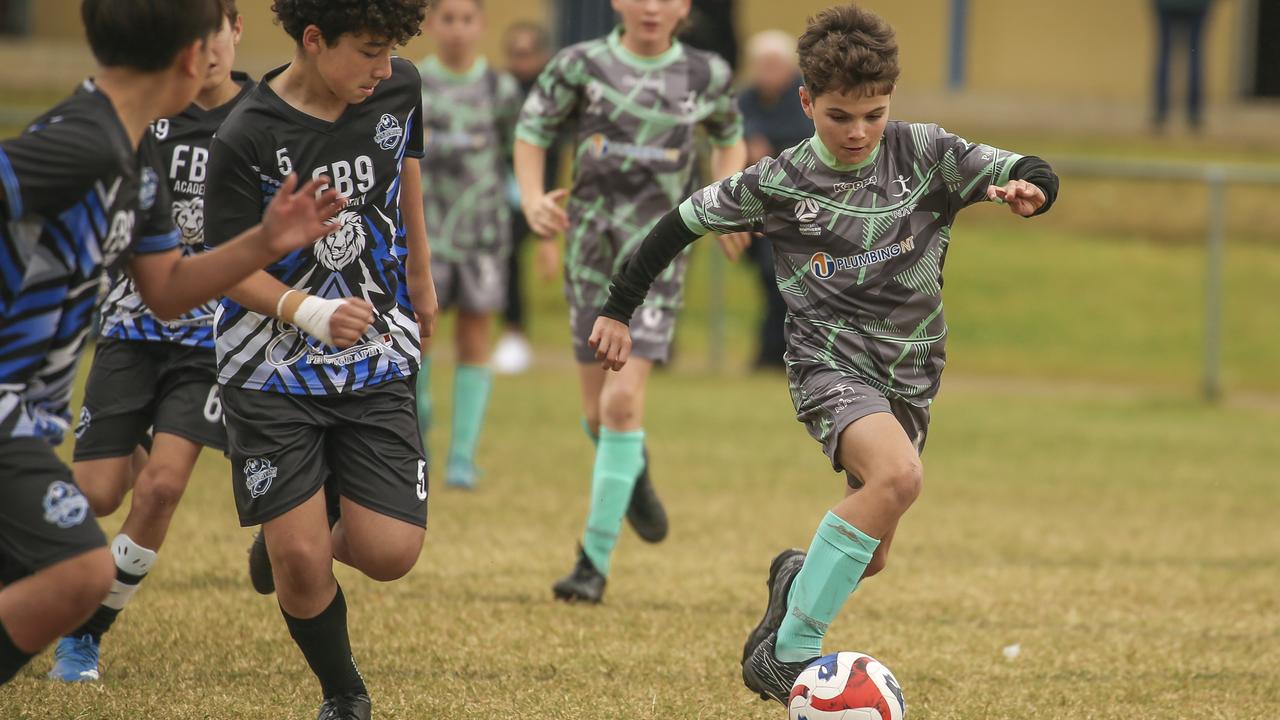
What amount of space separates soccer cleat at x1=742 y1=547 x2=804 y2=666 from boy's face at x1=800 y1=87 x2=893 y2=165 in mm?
1108

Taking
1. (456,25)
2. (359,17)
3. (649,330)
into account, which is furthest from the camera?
(456,25)

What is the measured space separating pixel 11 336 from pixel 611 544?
2807 mm

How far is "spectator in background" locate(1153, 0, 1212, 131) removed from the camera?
19672 mm

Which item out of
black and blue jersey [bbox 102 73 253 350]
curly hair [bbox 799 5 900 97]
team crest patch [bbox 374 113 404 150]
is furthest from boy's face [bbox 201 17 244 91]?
curly hair [bbox 799 5 900 97]

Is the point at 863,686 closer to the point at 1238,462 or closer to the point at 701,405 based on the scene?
the point at 1238,462

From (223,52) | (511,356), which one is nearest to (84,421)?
(223,52)

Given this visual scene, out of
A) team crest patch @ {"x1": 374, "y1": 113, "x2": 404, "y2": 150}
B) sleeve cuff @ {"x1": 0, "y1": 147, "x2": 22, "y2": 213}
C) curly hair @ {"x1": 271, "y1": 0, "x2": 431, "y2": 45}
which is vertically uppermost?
curly hair @ {"x1": 271, "y1": 0, "x2": 431, "y2": 45}

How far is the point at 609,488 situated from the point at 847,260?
1.81 metres

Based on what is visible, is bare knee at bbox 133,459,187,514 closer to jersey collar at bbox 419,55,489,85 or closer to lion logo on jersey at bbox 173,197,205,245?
lion logo on jersey at bbox 173,197,205,245

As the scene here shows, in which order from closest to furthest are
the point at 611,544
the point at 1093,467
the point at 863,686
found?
the point at 863,686 < the point at 611,544 < the point at 1093,467

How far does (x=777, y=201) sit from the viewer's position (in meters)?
4.29

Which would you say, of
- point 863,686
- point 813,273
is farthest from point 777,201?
point 863,686

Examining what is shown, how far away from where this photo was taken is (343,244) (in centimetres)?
406

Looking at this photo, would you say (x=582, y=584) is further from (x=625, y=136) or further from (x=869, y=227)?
(x=869, y=227)
